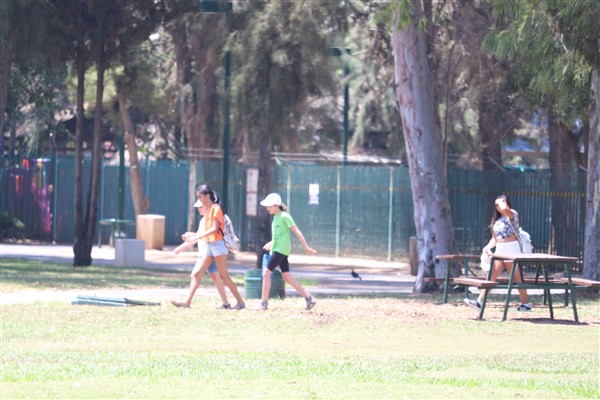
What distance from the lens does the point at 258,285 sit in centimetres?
1808

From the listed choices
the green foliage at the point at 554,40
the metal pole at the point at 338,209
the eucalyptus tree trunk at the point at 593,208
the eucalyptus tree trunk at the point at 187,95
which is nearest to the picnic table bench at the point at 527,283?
the eucalyptus tree trunk at the point at 593,208

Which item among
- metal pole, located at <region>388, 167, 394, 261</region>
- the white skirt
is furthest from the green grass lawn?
metal pole, located at <region>388, 167, 394, 261</region>

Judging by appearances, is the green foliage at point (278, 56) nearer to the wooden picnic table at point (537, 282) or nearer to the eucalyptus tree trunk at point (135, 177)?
the wooden picnic table at point (537, 282)

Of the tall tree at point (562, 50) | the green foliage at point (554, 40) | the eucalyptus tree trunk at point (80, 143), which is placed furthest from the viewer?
the eucalyptus tree trunk at point (80, 143)

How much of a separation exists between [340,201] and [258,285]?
1454 centimetres

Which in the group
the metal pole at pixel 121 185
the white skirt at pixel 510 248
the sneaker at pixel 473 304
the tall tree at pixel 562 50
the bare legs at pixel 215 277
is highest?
the tall tree at pixel 562 50

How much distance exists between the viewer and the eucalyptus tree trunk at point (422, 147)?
19.6 m

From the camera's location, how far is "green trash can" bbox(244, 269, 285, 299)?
1806cm

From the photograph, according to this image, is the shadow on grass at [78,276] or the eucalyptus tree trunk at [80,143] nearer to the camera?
the shadow on grass at [78,276]

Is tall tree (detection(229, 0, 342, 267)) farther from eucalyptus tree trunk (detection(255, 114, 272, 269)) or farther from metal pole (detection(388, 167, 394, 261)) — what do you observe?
metal pole (detection(388, 167, 394, 261))

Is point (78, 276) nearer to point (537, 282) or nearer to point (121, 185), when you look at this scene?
point (537, 282)

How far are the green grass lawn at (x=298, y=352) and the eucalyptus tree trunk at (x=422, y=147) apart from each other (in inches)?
53.4

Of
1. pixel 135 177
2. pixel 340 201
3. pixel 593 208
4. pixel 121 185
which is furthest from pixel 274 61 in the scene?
pixel 135 177

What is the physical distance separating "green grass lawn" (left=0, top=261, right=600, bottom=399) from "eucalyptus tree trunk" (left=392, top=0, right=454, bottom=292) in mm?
1355
